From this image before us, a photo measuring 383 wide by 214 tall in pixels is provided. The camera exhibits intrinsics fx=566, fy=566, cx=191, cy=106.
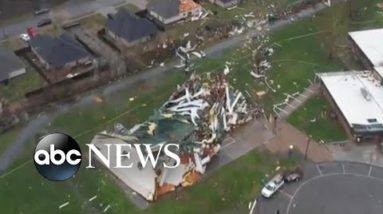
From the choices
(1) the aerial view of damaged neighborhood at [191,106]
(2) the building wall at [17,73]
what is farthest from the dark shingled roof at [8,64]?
(2) the building wall at [17,73]

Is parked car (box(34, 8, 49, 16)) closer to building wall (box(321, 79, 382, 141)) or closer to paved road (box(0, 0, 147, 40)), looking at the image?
paved road (box(0, 0, 147, 40))

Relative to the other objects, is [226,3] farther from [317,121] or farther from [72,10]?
[317,121]

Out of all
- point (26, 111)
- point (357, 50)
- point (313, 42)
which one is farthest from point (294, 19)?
point (26, 111)

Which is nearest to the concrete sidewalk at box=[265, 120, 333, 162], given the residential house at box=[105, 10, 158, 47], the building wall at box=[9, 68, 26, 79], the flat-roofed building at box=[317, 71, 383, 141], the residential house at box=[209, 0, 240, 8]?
the flat-roofed building at box=[317, 71, 383, 141]

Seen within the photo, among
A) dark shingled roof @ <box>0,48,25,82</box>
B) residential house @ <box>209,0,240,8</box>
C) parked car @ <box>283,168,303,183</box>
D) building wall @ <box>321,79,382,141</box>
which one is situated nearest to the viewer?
parked car @ <box>283,168,303,183</box>

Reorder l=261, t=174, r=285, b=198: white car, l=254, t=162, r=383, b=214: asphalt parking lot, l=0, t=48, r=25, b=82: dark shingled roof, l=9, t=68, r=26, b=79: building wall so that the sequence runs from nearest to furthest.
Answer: l=254, t=162, r=383, b=214: asphalt parking lot
l=261, t=174, r=285, b=198: white car
l=0, t=48, r=25, b=82: dark shingled roof
l=9, t=68, r=26, b=79: building wall

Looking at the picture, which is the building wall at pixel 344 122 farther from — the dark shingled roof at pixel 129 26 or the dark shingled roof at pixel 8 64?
the dark shingled roof at pixel 8 64

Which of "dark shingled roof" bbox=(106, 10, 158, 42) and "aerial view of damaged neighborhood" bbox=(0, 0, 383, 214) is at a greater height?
"dark shingled roof" bbox=(106, 10, 158, 42)
